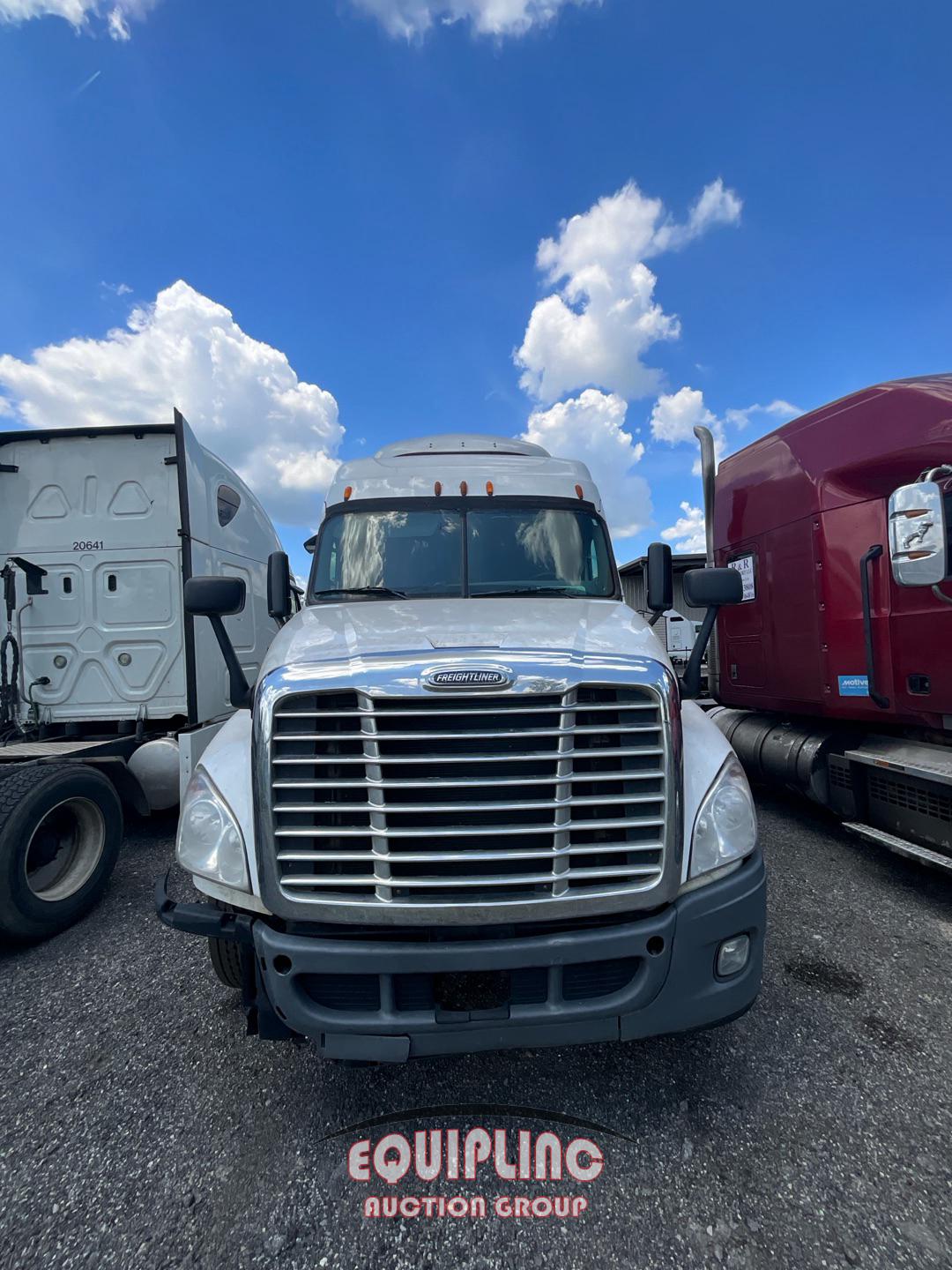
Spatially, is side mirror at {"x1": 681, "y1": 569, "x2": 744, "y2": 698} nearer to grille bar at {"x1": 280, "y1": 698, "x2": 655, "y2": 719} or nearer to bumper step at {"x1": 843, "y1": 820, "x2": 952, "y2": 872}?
grille bar at {"x1": 280, "y1": 698, "x2": 655, "y2": 719}

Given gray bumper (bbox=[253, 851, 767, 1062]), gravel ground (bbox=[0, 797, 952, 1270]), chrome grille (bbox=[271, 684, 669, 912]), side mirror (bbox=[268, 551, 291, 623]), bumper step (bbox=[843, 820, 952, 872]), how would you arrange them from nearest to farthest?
gravel ground (bbox=[0, 797, 952, 1270])
gray bumper (bbox=[253, 851, 767, 1062])
chrome grille (bbox=[271, 684, 669, 912])
bumper step (bbox=[843, 820, 952, 872])
side mirror (bbox=[268, 551, 291, 623])

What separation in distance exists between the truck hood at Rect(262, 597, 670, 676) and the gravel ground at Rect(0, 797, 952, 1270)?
1.74 meters

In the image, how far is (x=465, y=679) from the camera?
204 centimetres

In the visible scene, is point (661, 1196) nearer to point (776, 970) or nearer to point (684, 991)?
point (684, 991)

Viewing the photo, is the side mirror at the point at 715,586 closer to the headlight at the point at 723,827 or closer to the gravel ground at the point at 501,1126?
the headlight at the point at 723,827

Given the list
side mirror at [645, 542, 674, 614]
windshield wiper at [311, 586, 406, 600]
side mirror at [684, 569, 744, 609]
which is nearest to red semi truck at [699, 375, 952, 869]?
side mirror at [684, 569, 744, 609]

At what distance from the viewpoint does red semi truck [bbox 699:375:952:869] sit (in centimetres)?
374

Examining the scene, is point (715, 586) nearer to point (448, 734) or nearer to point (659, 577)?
point (659, 577)

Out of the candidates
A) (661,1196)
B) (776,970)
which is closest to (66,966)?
(661,1196)

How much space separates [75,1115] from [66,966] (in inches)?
52.0

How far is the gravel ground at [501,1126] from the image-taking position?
178 cm

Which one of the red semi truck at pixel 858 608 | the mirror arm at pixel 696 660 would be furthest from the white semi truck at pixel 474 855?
the red semi truck at pixel 858 608

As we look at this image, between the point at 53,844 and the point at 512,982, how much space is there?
3.64 m

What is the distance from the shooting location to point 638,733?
2.12 meters
